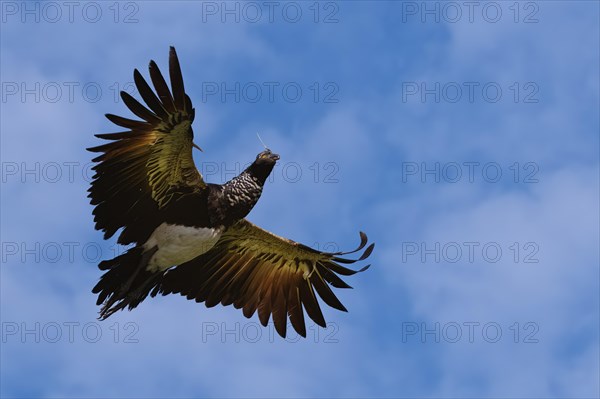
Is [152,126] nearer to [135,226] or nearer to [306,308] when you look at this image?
[135,226]

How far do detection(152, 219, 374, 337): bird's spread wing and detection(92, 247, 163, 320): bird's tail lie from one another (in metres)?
0.83

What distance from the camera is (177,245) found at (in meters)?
17.0

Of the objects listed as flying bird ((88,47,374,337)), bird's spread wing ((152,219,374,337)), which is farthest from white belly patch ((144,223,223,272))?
bird's spread wing ((152,219,374,337))

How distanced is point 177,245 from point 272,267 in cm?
196

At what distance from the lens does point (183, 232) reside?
55.7 ft

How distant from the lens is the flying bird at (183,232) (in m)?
16.3

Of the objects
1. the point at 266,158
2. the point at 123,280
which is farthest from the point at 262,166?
the point at 123,280

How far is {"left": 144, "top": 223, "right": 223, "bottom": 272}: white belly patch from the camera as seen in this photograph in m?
17.0

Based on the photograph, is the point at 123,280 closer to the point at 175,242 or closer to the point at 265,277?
the point at 175,242

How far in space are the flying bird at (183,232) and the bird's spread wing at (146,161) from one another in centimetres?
1

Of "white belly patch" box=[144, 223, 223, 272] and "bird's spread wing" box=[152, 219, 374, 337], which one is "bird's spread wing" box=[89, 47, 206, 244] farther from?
"bird's spread wing" box=[152, 219, 374, 337]

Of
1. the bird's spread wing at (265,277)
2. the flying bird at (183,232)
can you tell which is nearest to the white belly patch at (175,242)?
the flying bird at (183,232)

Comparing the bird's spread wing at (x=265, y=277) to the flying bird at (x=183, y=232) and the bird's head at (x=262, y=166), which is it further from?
the bird's head at (x=262, y=166)

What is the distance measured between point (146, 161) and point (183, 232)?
1.00 m
